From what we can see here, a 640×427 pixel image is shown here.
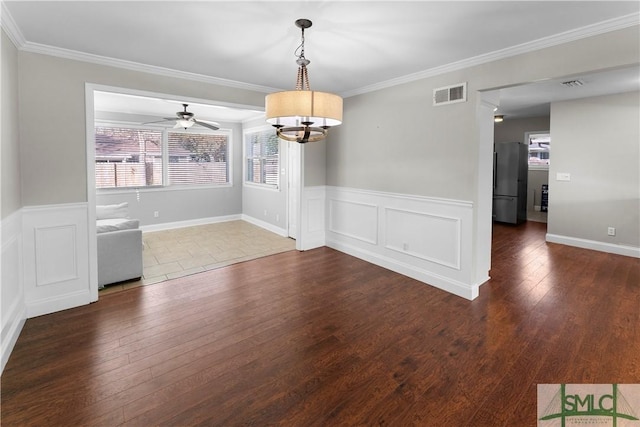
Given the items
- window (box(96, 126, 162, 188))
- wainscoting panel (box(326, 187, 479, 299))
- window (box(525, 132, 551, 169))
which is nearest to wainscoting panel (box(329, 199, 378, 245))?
wainscoting panel (box(326, 187, 479, 299))

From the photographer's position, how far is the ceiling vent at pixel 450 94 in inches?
135

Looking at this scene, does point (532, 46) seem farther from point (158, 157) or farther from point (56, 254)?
point (158, 157)

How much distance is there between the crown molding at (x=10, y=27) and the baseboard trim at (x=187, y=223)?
4.29 meters

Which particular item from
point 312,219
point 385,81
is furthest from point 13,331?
point 385,81

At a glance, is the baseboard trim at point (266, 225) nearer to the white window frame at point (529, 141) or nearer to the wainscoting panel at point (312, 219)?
the wainscoting panel at point (312, 219)

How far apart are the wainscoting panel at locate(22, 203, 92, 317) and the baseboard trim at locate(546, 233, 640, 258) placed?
7.07 metres

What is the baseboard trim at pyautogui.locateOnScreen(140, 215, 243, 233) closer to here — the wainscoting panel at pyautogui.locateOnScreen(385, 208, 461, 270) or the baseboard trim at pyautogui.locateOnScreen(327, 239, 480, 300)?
the baseboard trim at pyautogui.locateOnScreen(327, 239, 480, 300)

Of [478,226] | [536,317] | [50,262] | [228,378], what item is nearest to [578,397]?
[536,317]

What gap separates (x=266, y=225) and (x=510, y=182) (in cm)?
558

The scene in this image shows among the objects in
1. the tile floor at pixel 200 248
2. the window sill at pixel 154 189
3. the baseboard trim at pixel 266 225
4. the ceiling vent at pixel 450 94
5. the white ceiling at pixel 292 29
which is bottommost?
the tile floor at pixel 200 248

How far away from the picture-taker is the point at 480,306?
3289 millimetres

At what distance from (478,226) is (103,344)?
3771mm

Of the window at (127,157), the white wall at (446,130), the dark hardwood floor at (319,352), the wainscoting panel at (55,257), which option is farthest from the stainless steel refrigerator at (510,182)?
the wainscoting panel at (55,257)

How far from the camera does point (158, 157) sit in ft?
22.4
